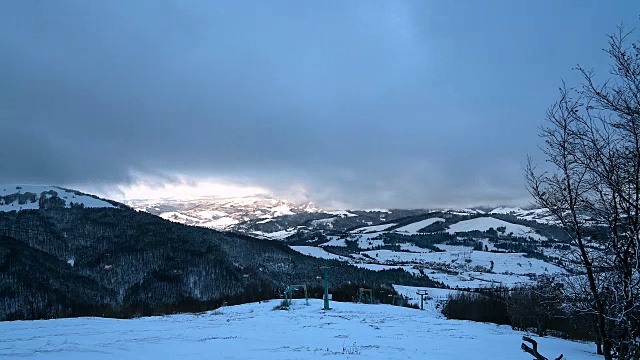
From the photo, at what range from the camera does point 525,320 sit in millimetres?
47656

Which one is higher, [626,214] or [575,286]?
[626,214]

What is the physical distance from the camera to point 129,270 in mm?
166125

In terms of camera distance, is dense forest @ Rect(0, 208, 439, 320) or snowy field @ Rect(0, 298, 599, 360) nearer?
snowy field @ Rect(0, 298, 599, 360)

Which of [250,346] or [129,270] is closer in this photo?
[250,346]

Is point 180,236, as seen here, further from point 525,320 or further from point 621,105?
point 621,105

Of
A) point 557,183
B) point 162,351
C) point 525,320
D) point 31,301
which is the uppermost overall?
point 557,183

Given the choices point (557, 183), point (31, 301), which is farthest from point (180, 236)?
point (557, 183)

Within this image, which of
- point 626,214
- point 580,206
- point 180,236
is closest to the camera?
point 626,214

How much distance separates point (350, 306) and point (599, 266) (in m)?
48.0

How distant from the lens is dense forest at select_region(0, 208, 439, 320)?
125569 mm

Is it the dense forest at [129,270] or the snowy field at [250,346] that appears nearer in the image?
the snowy field at [250,346]

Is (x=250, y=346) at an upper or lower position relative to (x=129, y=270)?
upper

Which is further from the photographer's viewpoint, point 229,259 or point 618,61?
point 229,259

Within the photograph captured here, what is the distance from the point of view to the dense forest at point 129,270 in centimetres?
12557
